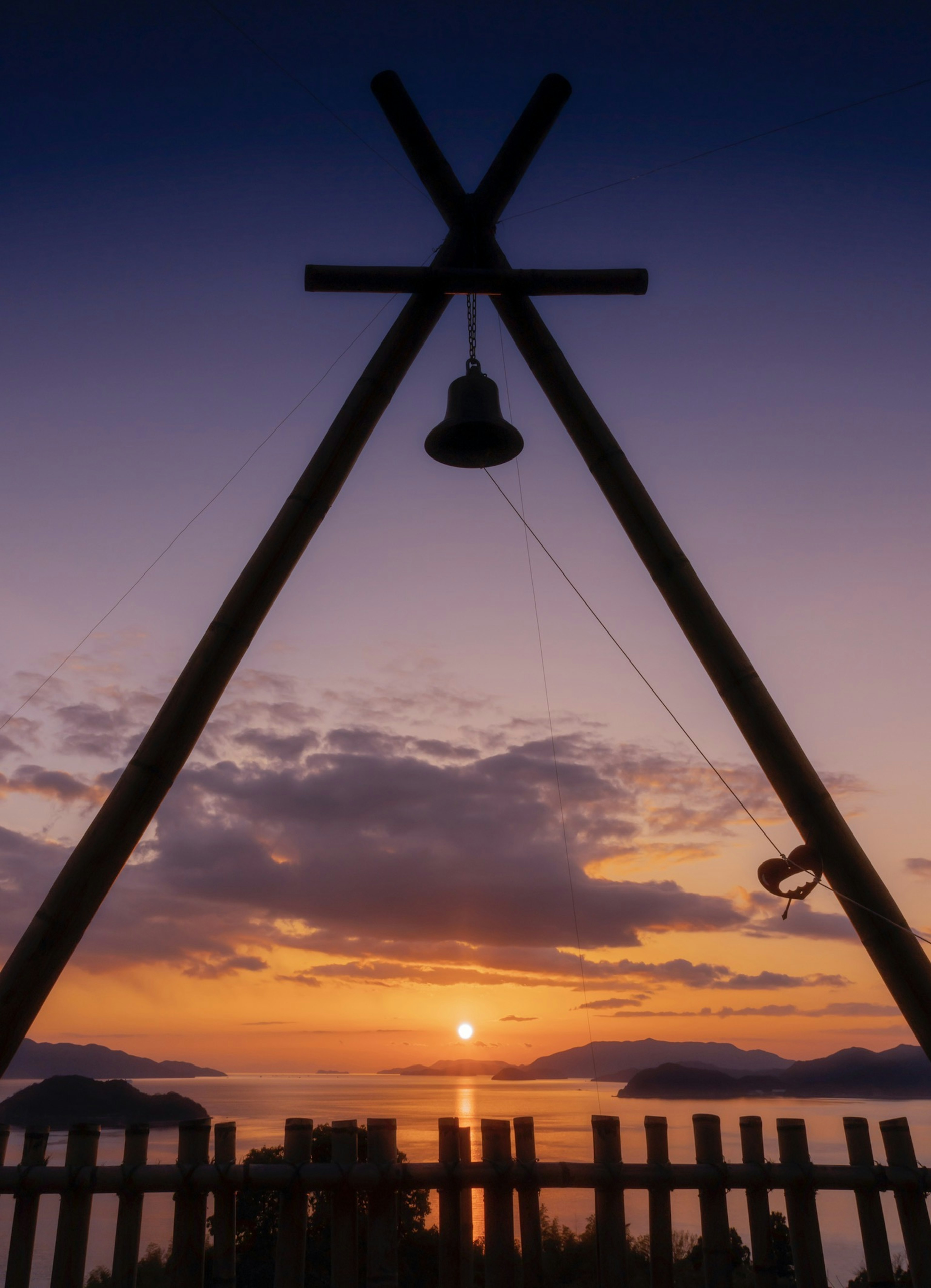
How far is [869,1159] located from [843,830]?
1.85 metres

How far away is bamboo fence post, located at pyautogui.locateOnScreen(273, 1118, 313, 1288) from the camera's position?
428 cm

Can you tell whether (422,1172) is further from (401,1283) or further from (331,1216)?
(401,1283)

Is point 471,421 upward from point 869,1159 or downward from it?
upward

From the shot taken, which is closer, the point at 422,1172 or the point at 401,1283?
the point at 422,1172

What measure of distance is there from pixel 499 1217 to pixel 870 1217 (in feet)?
6.50

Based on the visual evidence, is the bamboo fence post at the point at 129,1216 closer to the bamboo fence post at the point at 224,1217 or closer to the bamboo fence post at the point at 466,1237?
the bamboo fence post at the point at 224,1217

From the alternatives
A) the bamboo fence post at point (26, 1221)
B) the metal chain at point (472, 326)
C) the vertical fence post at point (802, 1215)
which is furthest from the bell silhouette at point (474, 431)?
the bamboo fence post at point (26, 1221)

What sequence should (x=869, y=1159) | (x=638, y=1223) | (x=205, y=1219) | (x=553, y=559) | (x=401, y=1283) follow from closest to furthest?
1. (x=205, y=1219)
2. (x=869, y=1159)
3. (x=553, y=559)
4. (x=401, y=1283)
5. (x=638, y=1223)

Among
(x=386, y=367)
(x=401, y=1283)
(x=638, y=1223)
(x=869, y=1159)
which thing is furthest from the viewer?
(x=638, y=1223)

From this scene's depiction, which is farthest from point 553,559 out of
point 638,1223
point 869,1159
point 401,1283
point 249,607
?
point 638,1223

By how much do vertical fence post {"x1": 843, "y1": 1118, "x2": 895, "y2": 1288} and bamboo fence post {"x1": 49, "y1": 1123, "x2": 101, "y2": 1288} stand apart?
12.9 feet

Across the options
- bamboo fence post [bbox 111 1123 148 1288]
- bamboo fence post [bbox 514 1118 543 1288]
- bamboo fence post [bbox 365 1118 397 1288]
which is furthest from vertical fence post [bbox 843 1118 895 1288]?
bamboo fence post [bbox 111 1123 148 1288]

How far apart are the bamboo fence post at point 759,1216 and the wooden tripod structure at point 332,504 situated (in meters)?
1.07

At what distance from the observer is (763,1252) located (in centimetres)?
445
